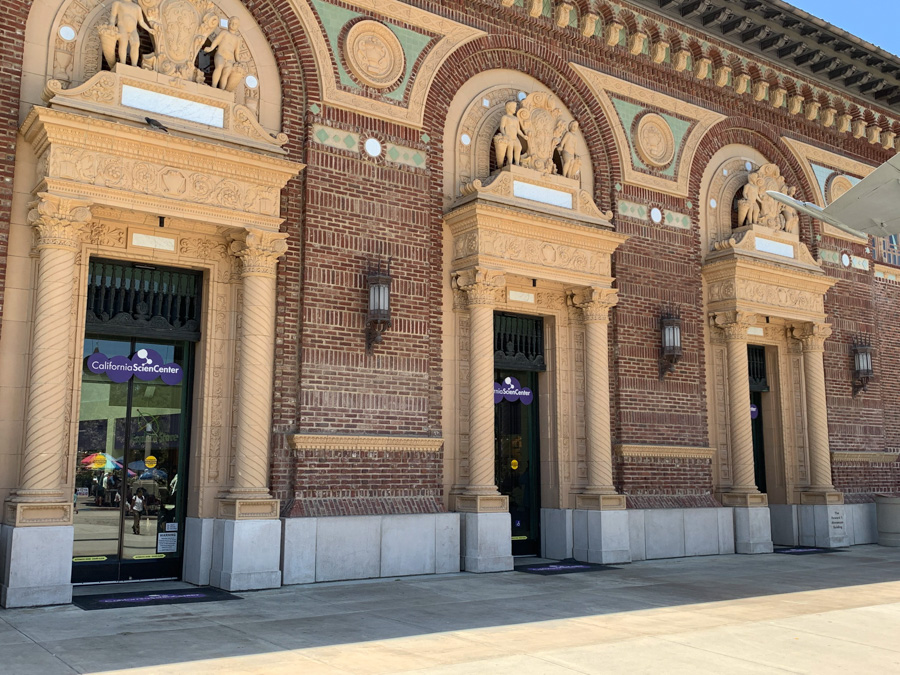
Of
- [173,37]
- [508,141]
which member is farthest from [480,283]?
[173,37]

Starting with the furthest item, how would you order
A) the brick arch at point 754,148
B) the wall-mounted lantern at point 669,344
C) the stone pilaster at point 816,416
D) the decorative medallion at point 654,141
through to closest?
1. the stone pilaster at point 816,416
2. the brick arch at point 754,148
3. the decorative medallion at point 654,141
4. the wall-mounted lantern at point 669,344

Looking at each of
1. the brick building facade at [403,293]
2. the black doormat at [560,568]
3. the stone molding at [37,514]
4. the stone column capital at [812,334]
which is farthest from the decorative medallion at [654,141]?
the stone molding at [37,514]

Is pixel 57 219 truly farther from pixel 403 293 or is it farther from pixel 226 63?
pixel 403 293

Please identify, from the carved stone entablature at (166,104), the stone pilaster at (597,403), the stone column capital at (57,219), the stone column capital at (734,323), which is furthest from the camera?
the stone column capital at (734,323)

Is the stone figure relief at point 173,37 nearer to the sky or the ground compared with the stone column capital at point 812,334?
nearer to the sky

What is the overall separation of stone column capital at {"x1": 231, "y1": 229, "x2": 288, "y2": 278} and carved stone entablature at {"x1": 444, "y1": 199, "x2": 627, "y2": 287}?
10.5 ft

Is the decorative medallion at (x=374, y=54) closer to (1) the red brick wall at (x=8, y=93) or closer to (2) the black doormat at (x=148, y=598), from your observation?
(1) the red brick wall at (x=8, y=93)

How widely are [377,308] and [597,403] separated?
465 centimetres

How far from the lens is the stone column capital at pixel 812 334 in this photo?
18.6 meters

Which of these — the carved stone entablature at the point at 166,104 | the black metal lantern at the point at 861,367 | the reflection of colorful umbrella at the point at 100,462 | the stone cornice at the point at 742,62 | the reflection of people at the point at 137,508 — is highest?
the stone cornice at the point at 742,62

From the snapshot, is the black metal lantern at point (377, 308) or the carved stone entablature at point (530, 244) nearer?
the black metal lantern at point (377, 308)

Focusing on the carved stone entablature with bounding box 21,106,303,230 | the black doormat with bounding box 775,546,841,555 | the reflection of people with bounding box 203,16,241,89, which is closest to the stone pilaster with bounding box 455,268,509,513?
the carved stone entablature with bounding box 21,106,303,230

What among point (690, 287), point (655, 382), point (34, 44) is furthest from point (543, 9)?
point (34, 44)

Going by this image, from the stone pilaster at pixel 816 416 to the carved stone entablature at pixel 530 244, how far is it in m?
6.07
